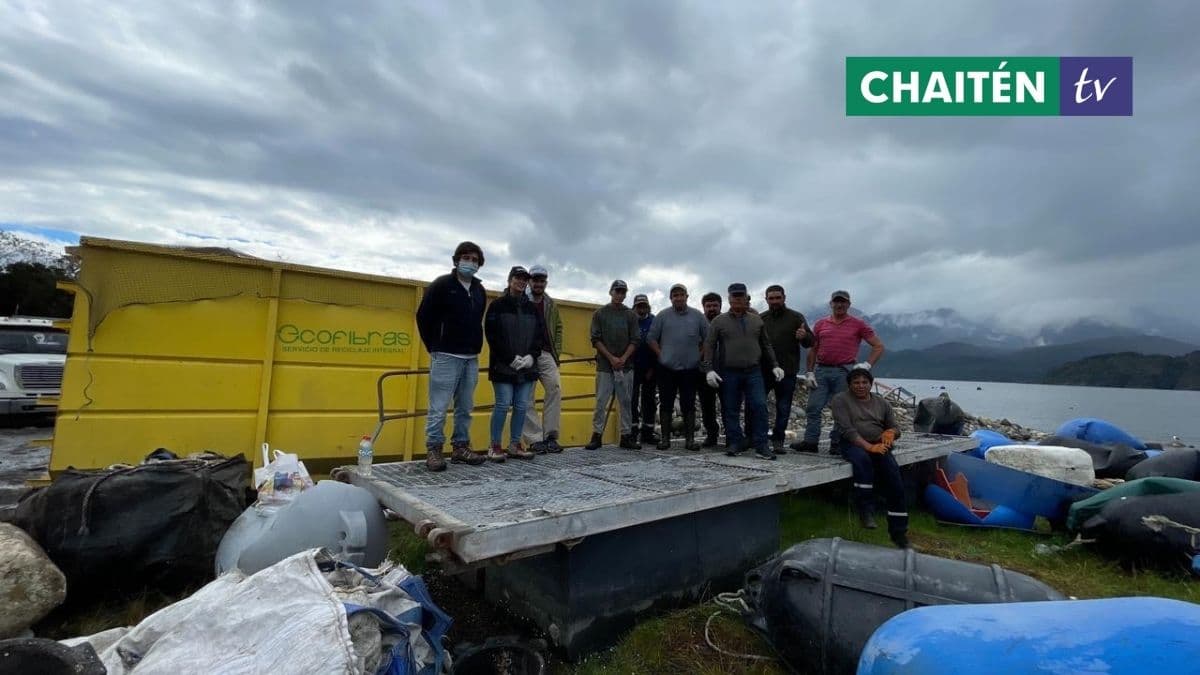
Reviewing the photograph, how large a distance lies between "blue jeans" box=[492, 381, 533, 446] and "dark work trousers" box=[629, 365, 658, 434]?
1.61m

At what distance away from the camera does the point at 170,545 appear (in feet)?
12.4

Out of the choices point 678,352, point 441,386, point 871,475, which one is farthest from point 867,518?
point 441,386

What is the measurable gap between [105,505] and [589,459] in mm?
3749

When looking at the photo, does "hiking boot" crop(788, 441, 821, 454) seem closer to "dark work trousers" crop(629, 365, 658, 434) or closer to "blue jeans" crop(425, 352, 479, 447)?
"dark work trousers" crop(629, 365, 658, 434)

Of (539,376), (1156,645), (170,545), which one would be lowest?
(170,545)

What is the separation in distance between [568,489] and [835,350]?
400cm

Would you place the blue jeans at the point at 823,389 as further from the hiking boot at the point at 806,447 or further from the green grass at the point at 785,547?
the green grass at the point at 785,547

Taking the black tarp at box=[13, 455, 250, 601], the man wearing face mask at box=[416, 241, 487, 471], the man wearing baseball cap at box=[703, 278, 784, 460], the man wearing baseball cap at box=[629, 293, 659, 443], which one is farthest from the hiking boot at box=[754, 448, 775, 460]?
the black tarp at box=[13, 455, 250, 601]

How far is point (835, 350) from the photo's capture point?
648 centimetres

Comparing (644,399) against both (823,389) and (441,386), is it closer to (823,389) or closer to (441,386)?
(823,389)

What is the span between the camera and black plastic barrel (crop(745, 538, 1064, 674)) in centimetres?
302

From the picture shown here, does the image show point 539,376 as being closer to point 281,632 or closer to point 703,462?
point 703,462

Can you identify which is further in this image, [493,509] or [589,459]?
[589,459]

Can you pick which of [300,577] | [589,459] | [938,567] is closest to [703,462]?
[589,459]
